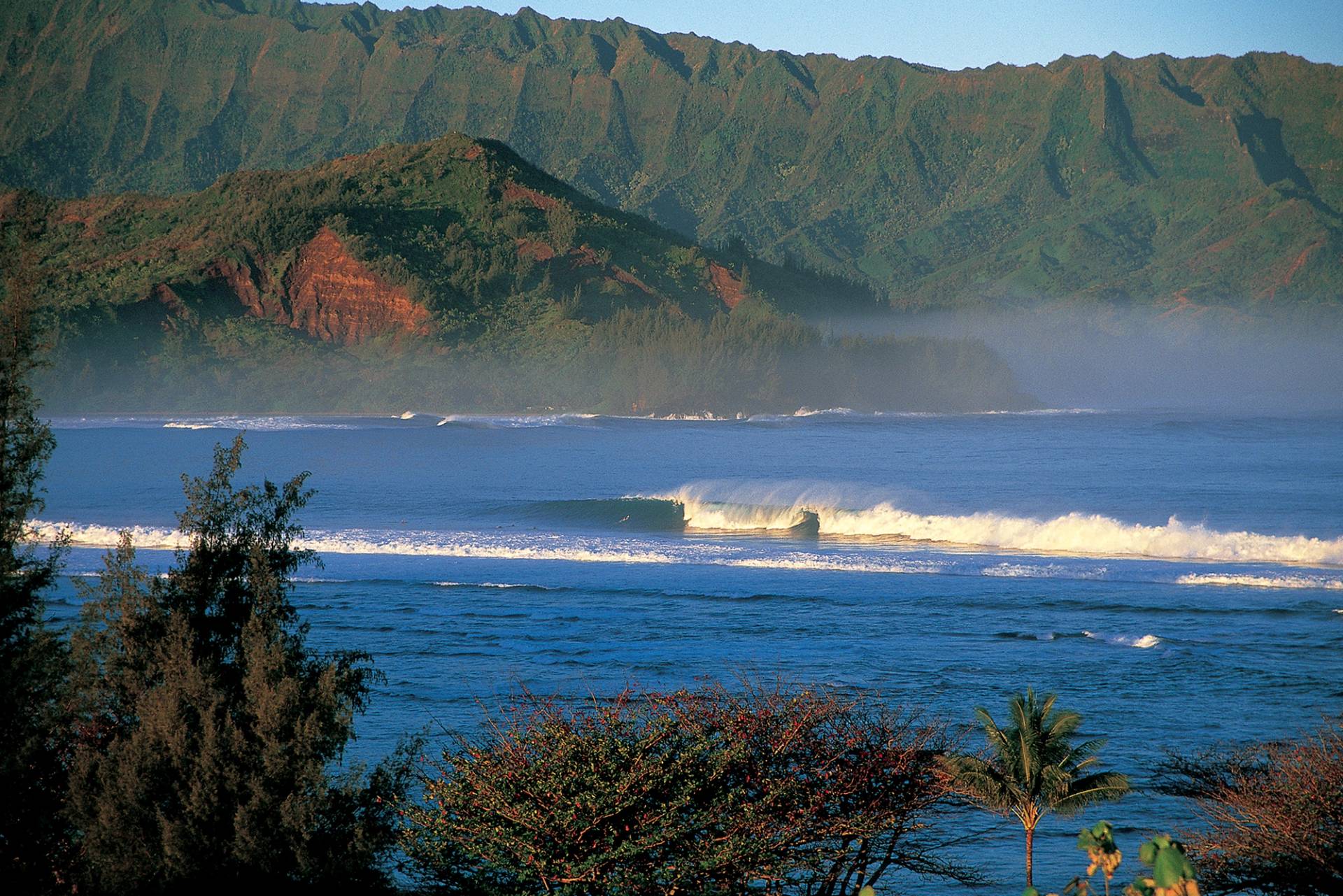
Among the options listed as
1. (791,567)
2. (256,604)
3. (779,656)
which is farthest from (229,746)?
(791,567)

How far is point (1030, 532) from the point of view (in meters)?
41.8

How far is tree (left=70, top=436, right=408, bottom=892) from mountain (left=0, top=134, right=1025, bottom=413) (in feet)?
458

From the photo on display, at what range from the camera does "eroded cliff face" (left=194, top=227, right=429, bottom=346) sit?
166m

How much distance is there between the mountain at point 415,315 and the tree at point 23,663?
138759 mm

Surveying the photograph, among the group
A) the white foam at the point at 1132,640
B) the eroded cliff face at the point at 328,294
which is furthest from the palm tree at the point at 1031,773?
the eroded cliff face at the point at 328,294

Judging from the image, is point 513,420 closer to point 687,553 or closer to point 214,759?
point 687,553

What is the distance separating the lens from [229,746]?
1116 cm

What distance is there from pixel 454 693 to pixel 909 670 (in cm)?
819

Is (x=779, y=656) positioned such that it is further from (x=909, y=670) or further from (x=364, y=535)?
(x=364, y=535)

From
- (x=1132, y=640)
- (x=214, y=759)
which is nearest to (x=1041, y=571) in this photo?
(x=1132, y=640)

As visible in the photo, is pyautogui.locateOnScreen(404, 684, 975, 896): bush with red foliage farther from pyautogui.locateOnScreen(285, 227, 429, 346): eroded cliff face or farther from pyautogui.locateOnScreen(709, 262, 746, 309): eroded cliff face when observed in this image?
pyautogui.locateOnScreen(709, 262, 746, 309): eroded cliff face

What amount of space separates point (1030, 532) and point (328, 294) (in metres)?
140

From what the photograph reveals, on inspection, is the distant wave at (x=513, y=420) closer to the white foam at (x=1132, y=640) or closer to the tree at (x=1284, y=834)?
the white foam at (x=1132, y=640)

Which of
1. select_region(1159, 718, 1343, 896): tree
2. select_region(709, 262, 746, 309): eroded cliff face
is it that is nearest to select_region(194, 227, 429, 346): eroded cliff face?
select_region(709, 262, 746, 309): eroded cliff face
